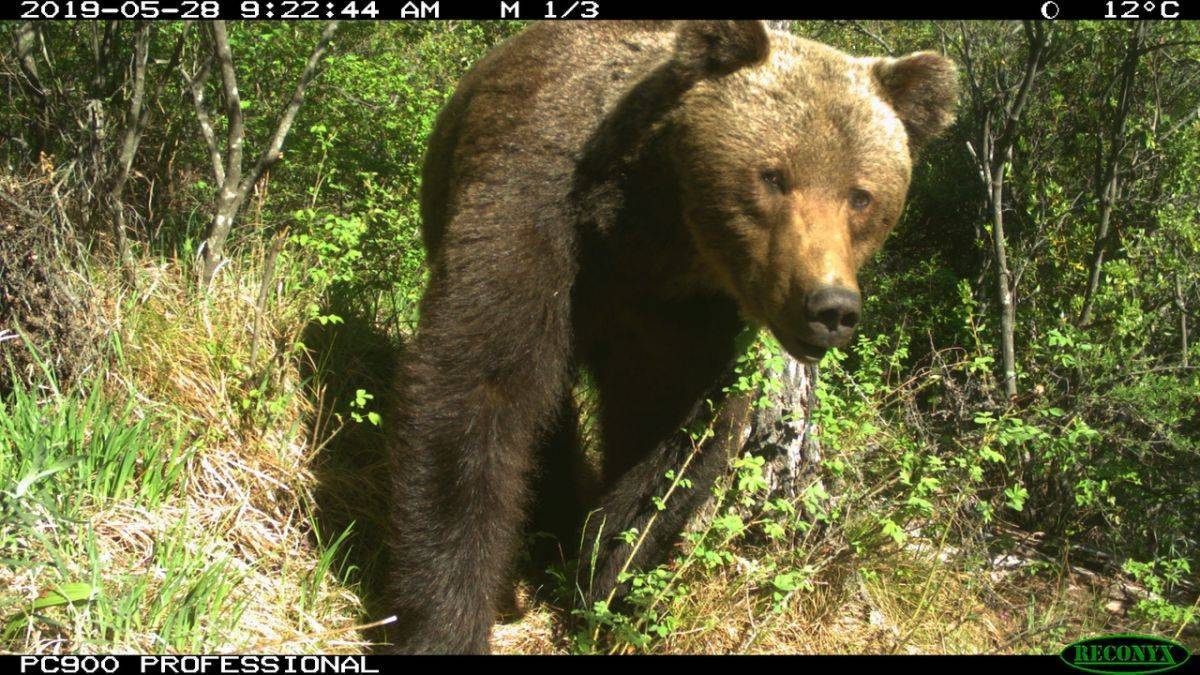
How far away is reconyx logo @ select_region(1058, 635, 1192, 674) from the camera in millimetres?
4656

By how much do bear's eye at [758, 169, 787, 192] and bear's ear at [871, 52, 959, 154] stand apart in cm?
71

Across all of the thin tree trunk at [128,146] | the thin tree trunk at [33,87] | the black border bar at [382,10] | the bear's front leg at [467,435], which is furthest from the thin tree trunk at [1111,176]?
the thin tree trunk at [33,87]

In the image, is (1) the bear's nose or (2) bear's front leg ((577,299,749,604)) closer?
(1) the bear's nose

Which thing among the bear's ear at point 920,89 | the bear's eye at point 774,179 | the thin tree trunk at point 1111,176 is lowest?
the thin tree trunk at point 1111,176

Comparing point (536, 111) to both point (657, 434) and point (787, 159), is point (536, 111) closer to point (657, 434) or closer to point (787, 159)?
point (787, 159)

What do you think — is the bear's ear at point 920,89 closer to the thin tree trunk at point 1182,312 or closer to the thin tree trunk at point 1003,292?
the thin tree trunk at point 1003,292

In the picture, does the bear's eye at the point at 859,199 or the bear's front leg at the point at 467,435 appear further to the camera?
the bear's front leg at the point at 467,435

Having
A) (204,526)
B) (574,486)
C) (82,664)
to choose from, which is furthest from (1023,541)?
(82,664)

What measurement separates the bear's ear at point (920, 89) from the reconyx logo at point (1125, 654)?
2.39 m

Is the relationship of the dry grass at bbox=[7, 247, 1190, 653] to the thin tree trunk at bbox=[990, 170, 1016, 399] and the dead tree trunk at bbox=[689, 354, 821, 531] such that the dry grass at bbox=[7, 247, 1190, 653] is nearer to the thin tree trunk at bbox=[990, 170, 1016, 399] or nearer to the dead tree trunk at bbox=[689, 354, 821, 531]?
the dead tree trunk at bbox=[689, 354, 821, 531]

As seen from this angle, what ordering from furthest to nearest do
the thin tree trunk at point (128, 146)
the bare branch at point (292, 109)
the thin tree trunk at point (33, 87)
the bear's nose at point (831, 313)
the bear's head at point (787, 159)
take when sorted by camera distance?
the thin tree trunk at point (33, 87) → the bare branch at point (292, 109) → the thin tree trunk at point (128, 146) → the bear's head at point (787, 159) → the bear's nose at point (831, 313)

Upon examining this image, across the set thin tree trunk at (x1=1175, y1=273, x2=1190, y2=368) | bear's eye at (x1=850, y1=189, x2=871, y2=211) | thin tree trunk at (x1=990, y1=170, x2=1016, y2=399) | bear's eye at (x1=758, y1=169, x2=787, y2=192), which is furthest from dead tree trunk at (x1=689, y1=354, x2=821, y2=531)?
thin tree trunk at (x1=1175, y1=273, x2=1190, y2=368)

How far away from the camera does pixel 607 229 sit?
4277 millimetres

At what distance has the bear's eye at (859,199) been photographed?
399 centimetres
